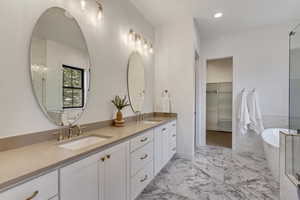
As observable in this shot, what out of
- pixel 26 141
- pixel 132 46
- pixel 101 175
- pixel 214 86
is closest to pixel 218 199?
pixel 101 175

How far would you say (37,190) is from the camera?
2.80 feet

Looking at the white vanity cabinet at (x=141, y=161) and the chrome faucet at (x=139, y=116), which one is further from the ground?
the chrome faucet at (x=139, y=116)

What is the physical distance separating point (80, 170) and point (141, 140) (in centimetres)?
91

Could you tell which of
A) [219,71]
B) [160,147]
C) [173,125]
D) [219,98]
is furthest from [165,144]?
[219,71]

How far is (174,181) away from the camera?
2.38 metres

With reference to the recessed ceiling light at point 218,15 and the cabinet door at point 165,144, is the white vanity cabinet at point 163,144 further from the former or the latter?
the recessed ceiling light at point 218,15

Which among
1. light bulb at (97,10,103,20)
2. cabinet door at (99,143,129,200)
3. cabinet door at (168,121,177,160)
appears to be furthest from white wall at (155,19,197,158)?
cabinet door at (99,143,129,200)

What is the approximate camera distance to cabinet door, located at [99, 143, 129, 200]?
1.33 meters

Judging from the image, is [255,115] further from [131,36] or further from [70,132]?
[70,132]

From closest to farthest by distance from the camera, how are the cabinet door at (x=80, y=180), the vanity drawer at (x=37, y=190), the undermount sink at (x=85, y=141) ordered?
the vanity drawer at (x=37, y=190), the cabinet door at (x=80, y=180), the undermount sink at (x=85, y=141)

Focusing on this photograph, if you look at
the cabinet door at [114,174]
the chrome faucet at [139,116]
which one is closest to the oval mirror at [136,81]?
the chrome faucet at [139,116]

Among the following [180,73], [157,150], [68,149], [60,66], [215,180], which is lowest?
[215,180]

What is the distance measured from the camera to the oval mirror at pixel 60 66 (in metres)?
1.37

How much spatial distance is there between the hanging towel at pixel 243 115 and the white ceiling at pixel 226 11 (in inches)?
64.0
